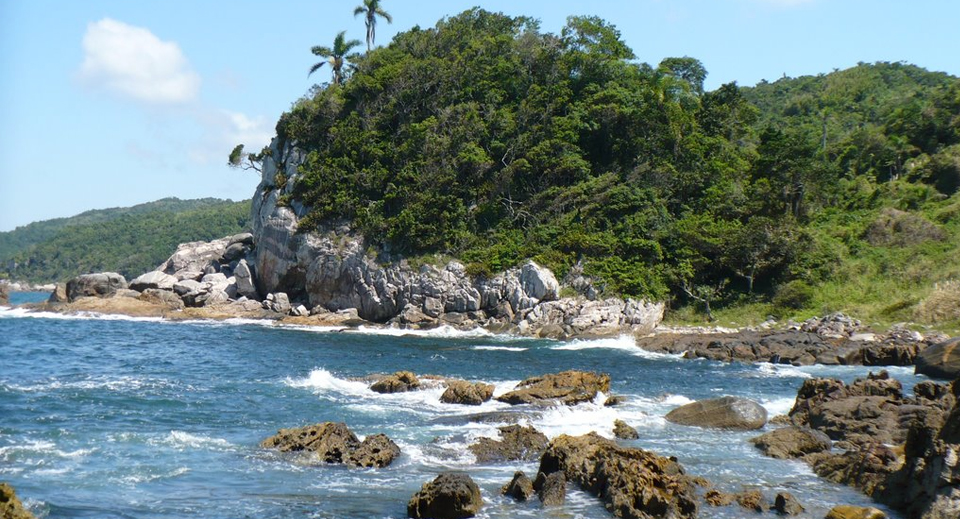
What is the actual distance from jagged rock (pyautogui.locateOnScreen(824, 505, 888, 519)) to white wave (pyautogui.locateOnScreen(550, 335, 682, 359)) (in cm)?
2615

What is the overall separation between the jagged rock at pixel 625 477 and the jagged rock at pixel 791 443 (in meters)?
4.29

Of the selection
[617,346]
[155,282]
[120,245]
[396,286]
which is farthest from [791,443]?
[120,245]

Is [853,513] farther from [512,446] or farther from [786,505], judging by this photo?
[512,446]

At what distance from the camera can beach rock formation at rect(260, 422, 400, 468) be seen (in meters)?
18.5

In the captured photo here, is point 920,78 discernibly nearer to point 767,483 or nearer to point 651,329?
point 651,329

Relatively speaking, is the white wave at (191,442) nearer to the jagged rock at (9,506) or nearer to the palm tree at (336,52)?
the jagged rock at (9,506)

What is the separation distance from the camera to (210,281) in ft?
214

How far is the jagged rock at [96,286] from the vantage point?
65.7 metres

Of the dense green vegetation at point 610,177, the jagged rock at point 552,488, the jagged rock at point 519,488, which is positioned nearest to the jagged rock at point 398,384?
the jagged rock at point 519,488

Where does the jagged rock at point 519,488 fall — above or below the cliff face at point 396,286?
below

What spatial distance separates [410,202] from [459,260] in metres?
6.38

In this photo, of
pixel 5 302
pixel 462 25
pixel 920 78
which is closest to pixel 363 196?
pixel 462 25

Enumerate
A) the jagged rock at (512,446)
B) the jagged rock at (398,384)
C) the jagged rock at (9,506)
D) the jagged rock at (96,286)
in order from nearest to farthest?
the jagged rock at (9,506), the jagged rock at (512,446), the jagged rock at (398,384), the jagged rock at (96,286)

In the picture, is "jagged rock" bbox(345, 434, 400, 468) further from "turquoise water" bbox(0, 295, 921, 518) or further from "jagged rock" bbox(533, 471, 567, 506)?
"jagged rock" bbox(533, 471, 567, 506)
